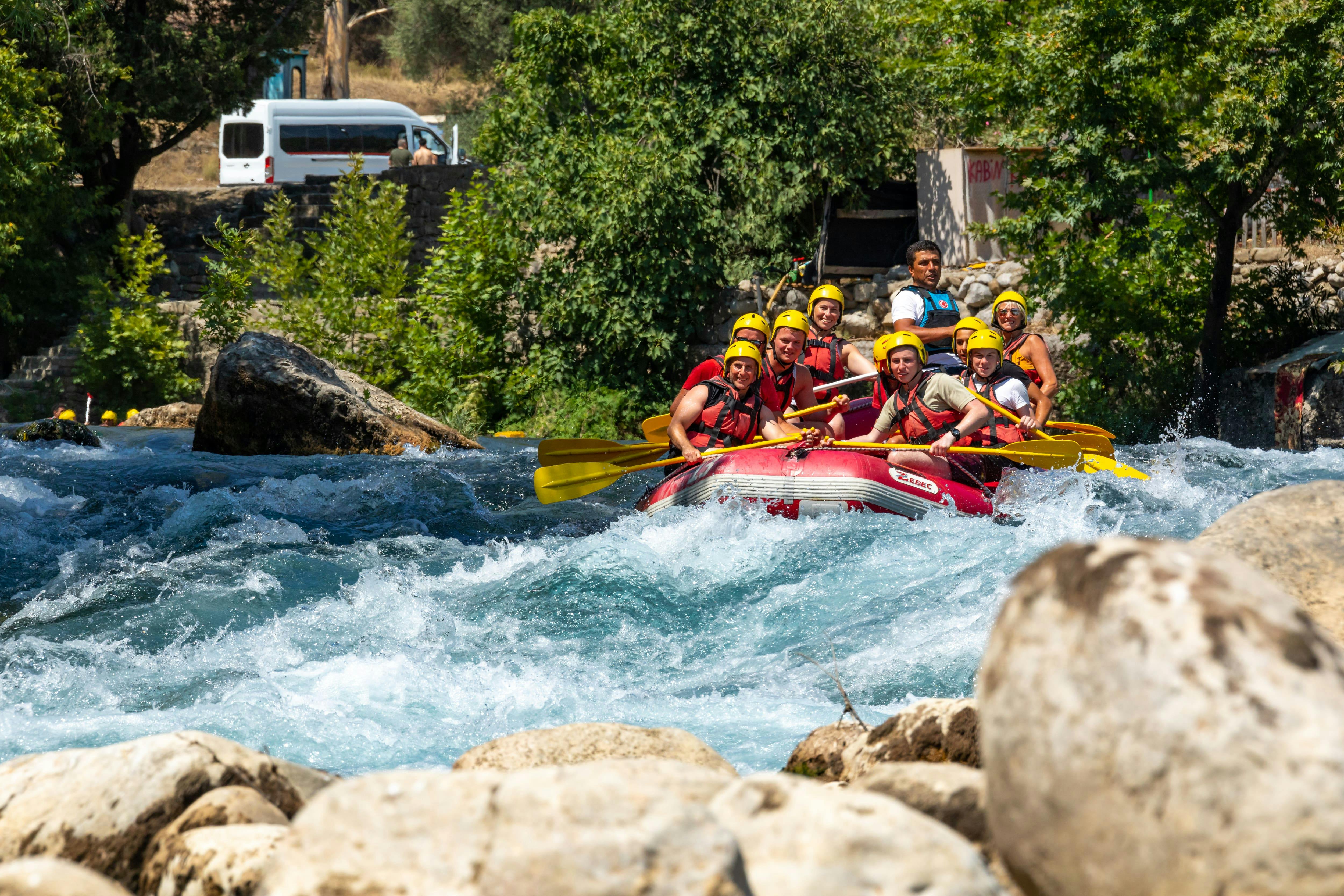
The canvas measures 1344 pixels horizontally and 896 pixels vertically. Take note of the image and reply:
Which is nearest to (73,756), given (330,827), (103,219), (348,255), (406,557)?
(330,827)

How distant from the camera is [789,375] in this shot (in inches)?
326

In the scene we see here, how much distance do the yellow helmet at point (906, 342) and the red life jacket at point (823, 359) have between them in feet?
3.84

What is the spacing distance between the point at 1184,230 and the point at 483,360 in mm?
8324

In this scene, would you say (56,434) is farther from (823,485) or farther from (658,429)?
(823,485)

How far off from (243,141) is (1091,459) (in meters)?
21.1

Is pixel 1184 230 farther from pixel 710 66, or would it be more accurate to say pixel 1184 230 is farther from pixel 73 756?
pixel 73 756

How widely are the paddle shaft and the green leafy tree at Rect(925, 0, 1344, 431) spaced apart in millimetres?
5746

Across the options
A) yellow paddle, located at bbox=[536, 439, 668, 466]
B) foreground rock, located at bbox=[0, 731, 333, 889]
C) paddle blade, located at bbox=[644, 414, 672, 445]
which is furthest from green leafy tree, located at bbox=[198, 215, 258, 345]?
foreground rock, located at bbox=[0, 731, 333, 889]

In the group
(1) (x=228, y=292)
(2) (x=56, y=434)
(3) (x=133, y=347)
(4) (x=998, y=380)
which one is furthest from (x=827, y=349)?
(3) (x=133, y=347)

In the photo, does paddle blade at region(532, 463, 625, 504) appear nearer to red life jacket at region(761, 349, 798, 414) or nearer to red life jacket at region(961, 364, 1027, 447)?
red life jacket at region(761, 349, 798, 414)

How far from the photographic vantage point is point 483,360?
15594 millimetres

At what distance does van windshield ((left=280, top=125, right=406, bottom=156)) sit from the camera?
24.0 meters

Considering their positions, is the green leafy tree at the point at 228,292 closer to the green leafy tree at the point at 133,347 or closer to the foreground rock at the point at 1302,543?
the green leafy tree at the point at 133,347

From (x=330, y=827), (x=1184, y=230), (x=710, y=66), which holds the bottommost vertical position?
(x=330, y=827)
